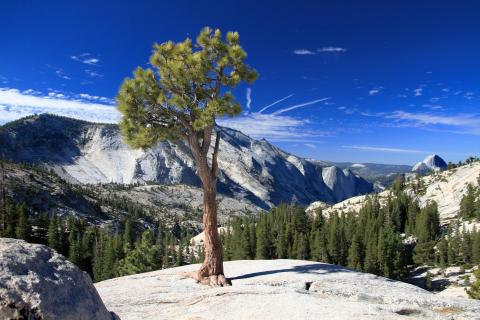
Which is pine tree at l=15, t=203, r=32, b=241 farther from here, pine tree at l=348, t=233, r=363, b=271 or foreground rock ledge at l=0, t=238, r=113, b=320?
foreground rock ledge at l=0, t=238, r=113, b=320

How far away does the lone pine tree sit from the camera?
24.3 m

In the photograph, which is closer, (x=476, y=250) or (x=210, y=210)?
(x=210, y=210)

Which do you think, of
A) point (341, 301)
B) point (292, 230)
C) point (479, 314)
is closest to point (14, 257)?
point (341, 301)

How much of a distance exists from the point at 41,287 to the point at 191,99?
1939 centimetres

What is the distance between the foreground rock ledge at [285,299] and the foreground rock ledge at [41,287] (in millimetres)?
6882

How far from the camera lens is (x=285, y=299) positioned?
16.7 m

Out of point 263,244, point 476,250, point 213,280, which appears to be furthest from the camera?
point 476,250

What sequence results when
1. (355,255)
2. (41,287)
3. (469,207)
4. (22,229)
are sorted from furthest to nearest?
(469,207)
(355,255)
(22,229)
(41,287)

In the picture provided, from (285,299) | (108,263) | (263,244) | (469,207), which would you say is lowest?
(108,263)

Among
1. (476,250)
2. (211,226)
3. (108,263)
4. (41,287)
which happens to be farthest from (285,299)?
(476,250)

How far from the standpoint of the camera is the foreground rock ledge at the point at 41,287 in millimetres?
7059

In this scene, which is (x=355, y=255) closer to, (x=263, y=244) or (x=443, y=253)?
(x=263, y=244)

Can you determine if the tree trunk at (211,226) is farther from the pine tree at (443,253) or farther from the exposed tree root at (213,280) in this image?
the pine tree at (443,253)

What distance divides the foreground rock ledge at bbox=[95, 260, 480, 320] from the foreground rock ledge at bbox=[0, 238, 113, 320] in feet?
22.6
